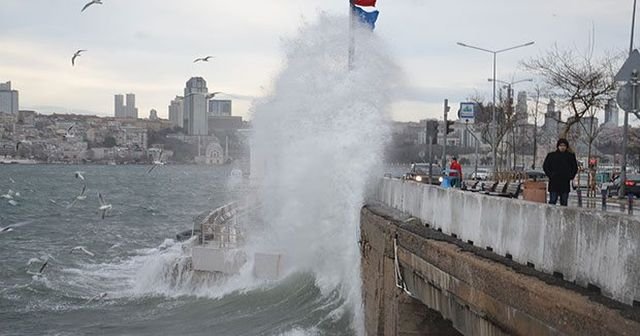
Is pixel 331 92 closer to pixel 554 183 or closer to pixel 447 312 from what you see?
pixel 554 183

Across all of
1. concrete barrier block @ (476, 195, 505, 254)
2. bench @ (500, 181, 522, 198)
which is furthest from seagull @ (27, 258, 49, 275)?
concrete barrier block @ (476, 195, 505, 254)

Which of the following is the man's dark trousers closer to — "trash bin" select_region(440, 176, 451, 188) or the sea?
the sea

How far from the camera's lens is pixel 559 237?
293 inches

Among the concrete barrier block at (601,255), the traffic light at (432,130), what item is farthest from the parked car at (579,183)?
the concrete barrier block at (601,255)

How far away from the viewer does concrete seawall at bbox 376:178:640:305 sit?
632cm

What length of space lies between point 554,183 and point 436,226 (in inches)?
86.3

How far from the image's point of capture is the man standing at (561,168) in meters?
12.8

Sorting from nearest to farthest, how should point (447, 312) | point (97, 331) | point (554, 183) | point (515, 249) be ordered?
point (515, 249), point (447, 312), point (554, 183), point (97, 331)

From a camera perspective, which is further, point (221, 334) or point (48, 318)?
point (48, 318)

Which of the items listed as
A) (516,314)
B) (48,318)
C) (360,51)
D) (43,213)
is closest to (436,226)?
(516,314)

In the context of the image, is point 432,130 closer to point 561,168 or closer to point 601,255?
point 561,168

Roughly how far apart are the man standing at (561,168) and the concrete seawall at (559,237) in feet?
7.61

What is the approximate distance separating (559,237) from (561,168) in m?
5.64

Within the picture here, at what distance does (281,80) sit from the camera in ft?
92.9
